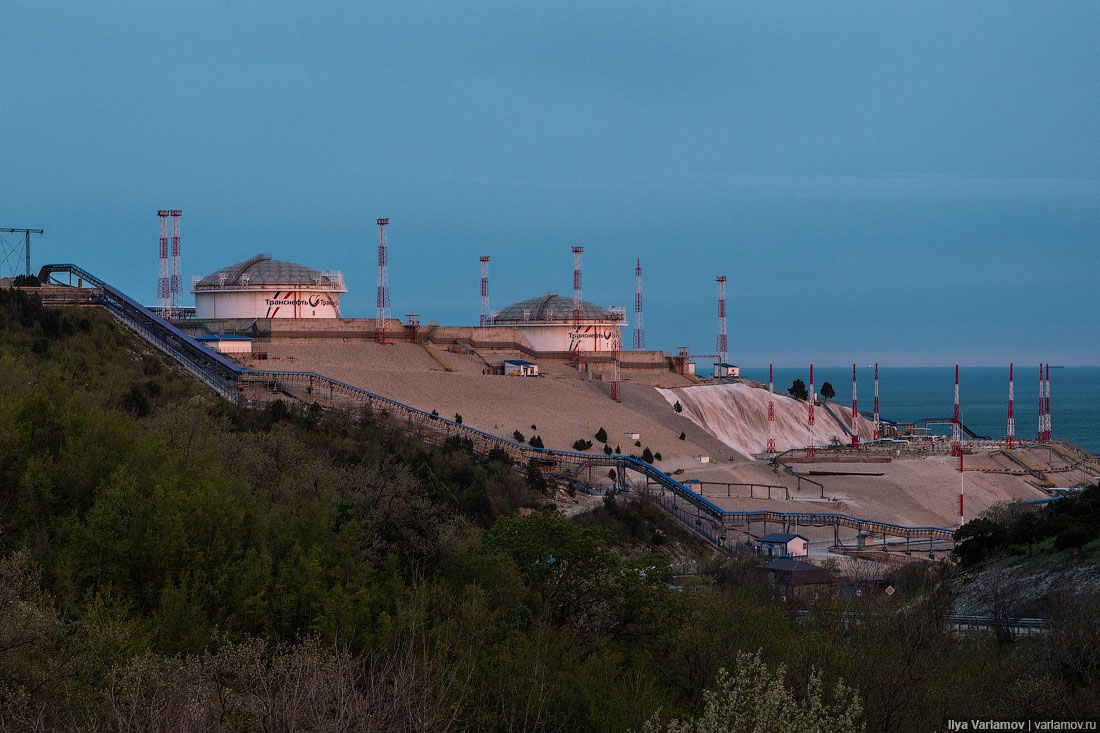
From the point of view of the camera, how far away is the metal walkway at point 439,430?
4241 cm

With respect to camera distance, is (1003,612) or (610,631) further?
(1003,612)

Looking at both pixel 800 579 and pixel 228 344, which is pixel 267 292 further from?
pixel 800 579

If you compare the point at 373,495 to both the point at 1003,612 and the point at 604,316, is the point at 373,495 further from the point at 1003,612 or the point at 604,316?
the point at 604,316

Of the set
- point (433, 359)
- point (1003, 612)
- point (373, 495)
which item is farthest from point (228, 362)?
point (1003, 612)

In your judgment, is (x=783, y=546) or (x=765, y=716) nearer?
(x=765, y=716)

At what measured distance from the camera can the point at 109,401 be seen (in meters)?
34.8

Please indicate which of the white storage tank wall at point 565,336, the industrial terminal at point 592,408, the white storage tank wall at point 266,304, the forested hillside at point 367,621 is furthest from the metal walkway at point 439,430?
the white storage tank wall at point 565,336

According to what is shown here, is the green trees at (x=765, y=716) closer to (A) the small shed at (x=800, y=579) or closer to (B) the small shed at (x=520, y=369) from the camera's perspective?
(A) the small shed at (x=800, y=579)

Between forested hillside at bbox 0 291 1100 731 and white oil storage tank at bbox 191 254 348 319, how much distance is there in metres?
36.1

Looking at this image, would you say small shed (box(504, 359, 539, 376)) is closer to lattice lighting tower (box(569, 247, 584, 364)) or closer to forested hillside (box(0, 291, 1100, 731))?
lattice lighting tower (box(569, 247, 584, 364))

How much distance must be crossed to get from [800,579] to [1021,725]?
571 inches

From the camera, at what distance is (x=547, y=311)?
77562 millimetres

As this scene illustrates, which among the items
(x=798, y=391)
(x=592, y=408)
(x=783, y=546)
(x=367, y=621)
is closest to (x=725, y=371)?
(x=798, y=391)

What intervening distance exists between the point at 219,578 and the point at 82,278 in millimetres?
40746
